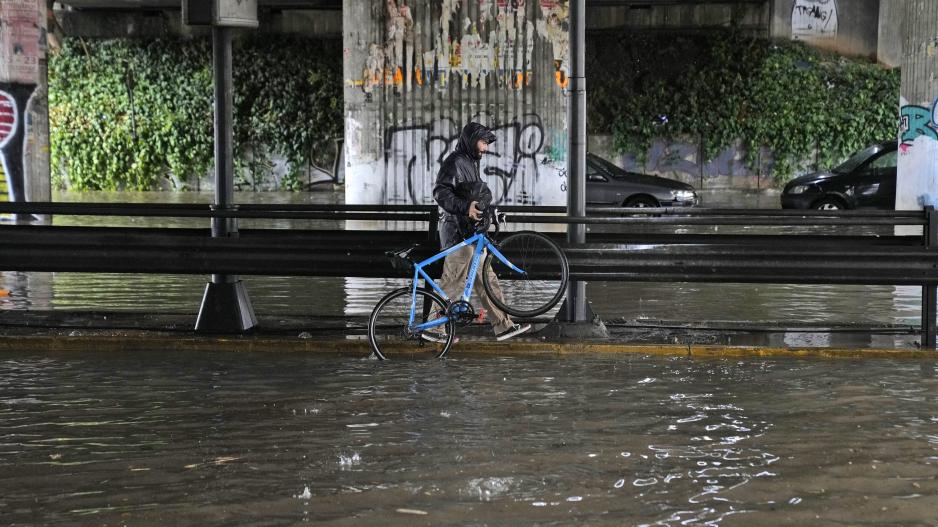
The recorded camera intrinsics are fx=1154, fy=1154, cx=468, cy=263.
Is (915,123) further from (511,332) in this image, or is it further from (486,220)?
(486,220)

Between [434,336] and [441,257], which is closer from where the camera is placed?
[434,336]

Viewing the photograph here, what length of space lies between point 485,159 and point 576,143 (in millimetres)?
14071

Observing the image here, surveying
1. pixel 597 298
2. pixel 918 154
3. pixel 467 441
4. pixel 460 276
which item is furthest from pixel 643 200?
pixel 467 441

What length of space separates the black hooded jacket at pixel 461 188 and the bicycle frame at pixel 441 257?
12cm

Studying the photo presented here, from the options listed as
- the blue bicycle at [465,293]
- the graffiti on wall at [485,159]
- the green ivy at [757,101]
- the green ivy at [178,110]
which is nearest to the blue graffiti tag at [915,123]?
the graffiti on wall at [485,159]

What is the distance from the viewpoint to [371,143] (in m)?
23.6

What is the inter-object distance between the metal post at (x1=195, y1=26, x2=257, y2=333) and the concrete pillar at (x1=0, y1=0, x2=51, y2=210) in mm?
10467

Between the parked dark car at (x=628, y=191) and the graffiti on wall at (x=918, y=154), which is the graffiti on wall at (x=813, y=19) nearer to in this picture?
the parked dark car at (x=628, y=191)

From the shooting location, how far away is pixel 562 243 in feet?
30.2

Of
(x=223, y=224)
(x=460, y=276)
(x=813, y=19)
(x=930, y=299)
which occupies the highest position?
(x=813, y=19)

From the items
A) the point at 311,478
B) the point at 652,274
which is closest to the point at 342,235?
the point at 652,274

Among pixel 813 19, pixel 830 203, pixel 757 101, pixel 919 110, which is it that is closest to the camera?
pixel 919 110

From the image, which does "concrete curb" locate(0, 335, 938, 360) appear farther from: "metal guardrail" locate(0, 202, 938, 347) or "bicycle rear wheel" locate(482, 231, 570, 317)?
"metal guardrail" locate(0, 202, 938, 347)

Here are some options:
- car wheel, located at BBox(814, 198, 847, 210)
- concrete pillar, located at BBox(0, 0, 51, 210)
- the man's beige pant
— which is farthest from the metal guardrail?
car wheel, located at BBox(814, 198, 847, 210)
